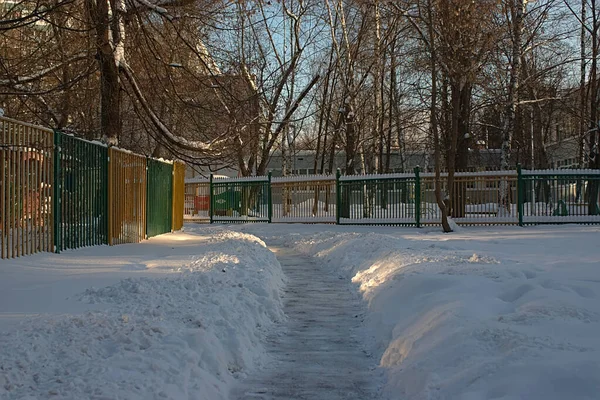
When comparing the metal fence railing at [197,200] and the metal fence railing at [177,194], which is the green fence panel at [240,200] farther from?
the metal fence railing at [177,194]

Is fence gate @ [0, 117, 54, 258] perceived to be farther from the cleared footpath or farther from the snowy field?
the cleared footpath

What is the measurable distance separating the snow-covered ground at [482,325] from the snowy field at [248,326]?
14 mm

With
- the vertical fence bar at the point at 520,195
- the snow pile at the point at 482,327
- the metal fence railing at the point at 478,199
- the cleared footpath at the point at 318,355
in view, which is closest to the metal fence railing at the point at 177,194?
the metal fence railing at the point at 478,199

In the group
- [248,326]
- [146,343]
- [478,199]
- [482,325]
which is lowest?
[248,326]

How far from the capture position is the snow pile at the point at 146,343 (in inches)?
159

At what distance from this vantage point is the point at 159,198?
17312 mm

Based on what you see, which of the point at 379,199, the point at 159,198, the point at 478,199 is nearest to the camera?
the point at 159,198

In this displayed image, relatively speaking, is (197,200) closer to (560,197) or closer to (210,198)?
(210,198)

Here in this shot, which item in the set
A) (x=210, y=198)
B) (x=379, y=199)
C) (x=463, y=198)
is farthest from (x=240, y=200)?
(x=463, y=198)

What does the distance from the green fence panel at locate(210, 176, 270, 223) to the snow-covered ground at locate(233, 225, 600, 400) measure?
15.4 m

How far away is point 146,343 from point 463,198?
1751cm

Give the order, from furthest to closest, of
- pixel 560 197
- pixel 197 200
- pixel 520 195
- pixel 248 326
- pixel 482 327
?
1. pixel 197 200
2. pixel 560 197
3. pixel 520 195
4. pixel 248 326
5. pixel 482 327

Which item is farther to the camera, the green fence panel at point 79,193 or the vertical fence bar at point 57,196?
the green fence panel at point 79,193

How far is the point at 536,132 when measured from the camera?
133ft
